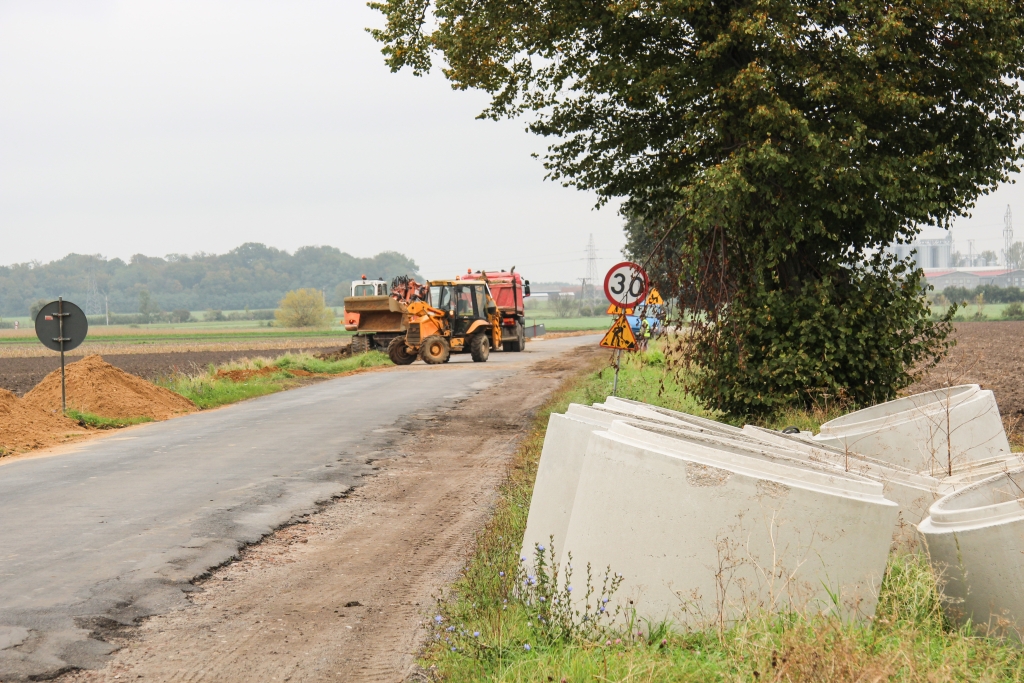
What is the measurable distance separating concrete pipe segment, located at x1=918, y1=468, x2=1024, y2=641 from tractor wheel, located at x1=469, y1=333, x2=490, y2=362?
30.2 metres

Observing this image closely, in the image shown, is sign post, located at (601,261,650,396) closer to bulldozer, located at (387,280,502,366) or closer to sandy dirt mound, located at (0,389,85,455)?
sandy dirt mound, located at (0,389,85,455)

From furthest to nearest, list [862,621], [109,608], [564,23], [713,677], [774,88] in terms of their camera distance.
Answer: [564,23], [774,88], [109,608], [862,621], [713,677]

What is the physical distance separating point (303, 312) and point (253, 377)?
89.4 metres

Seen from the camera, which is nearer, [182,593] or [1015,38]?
[182,593]

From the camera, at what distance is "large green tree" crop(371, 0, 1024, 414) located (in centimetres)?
1240

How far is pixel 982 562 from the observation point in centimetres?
476

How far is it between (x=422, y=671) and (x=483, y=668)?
482 millimetres

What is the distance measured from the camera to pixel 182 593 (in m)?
6.71

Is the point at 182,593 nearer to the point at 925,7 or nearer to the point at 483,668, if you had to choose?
the point at 483,668

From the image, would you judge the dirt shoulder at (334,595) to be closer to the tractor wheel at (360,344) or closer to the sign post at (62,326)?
the sign post at (62,326)

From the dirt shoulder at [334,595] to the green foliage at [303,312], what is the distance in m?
107

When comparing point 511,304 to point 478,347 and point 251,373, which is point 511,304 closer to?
point 478,347

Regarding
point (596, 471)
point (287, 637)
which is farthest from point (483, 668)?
point (287, 637)

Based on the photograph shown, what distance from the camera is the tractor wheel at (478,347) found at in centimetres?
3525
